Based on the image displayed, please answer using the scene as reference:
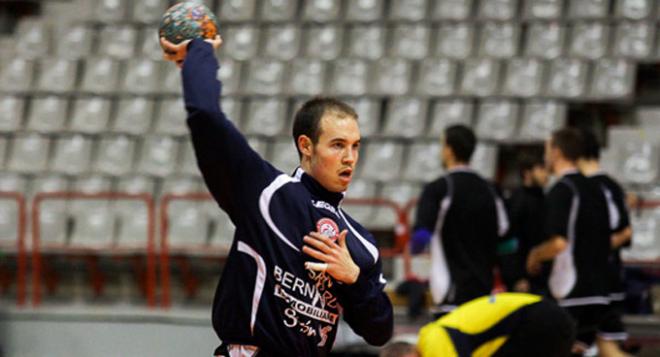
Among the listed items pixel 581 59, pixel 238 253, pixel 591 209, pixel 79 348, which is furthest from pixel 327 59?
pixel 238 253

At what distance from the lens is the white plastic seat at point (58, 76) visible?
508 inches

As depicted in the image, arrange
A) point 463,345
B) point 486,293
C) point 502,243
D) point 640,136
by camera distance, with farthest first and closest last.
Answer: point 640,136 < point 502,243 < point 486,293 < point 463,345

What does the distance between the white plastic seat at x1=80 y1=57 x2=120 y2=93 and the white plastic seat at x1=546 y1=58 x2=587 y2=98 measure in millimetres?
4436

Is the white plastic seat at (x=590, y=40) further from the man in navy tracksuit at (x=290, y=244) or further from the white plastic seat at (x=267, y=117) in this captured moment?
the man in navy tracksuit at (x=290, y=244)

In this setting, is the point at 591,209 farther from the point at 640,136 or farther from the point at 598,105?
the point at 598,105

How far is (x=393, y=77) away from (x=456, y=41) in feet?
2.37

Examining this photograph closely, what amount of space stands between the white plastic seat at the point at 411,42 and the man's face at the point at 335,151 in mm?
8772

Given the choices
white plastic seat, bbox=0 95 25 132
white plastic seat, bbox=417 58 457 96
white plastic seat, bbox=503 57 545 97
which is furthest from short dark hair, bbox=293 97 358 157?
white plastic seat, bbox=0 95 25 132

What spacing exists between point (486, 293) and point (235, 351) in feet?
13.1

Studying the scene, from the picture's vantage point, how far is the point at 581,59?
1168 cm

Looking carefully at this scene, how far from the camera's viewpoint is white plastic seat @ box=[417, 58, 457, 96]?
11.9m

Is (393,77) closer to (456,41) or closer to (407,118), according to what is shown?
(407,118)

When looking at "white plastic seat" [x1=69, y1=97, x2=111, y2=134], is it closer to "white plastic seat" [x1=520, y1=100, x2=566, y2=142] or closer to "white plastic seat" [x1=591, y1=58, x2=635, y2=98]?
"white plastic seat" [x1=520, y1=100, x2=566, y2=142]

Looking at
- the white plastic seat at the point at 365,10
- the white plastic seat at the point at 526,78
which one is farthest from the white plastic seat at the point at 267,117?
the white plastic seat at the point at 526,78
